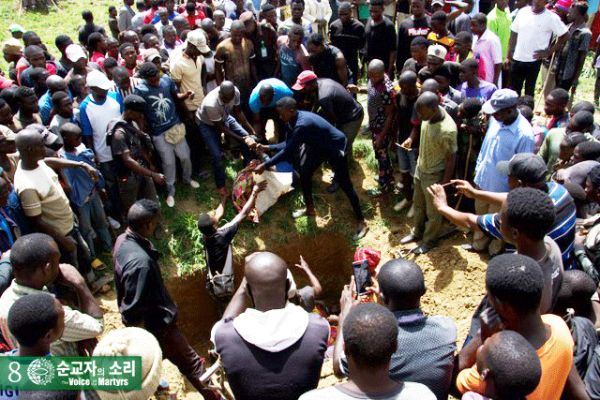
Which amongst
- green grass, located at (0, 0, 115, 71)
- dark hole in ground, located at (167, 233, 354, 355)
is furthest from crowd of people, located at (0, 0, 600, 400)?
green grass, located at (0, 0, 115, 71)

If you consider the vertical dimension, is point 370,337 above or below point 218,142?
above

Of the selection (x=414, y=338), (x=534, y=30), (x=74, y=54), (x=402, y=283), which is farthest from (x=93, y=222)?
(x=534, y=30)

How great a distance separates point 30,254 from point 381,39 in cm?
658

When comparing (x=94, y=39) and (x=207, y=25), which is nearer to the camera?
(x=207, y=25)

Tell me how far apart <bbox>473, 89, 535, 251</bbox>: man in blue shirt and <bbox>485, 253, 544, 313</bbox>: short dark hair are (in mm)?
2673

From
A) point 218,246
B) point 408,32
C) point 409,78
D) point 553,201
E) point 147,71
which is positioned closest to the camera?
point 553,201

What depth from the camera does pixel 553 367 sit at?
2572mm

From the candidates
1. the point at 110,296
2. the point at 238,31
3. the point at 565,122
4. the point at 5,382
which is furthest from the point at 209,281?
the point at 565,122

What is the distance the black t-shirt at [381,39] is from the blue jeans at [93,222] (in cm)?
502

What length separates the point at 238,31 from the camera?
7312 millimetres

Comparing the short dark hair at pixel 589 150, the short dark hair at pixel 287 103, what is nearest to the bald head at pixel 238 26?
the short dark hair at pixel 287 103

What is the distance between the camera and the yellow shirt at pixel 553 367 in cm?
255

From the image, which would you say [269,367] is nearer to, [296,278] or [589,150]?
[589,150]

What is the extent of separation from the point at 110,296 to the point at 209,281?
138 centimetres
